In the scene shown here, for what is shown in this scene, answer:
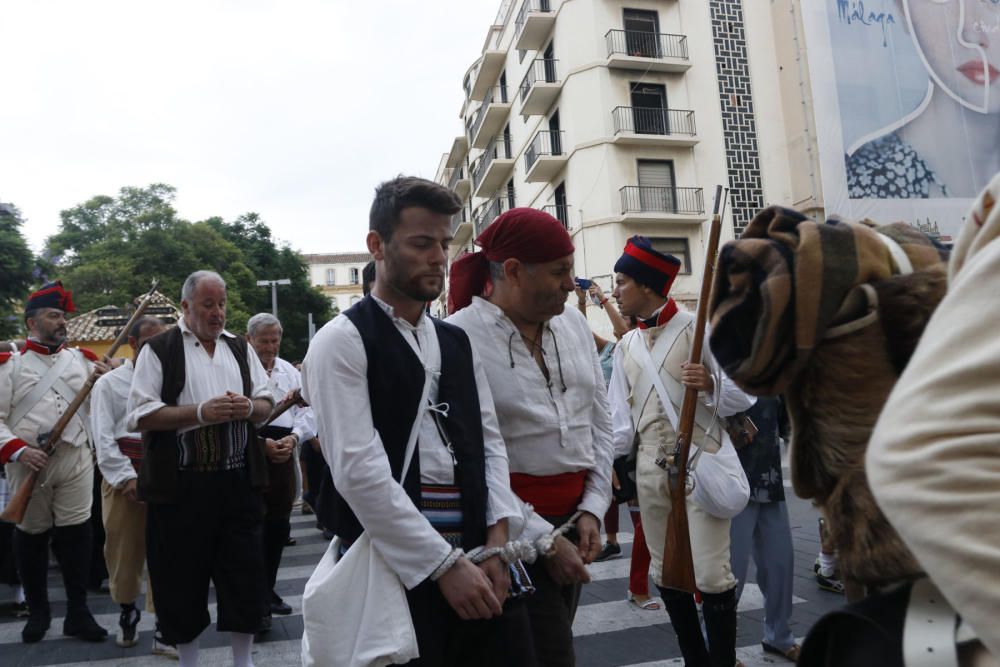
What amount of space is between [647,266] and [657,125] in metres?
23.8

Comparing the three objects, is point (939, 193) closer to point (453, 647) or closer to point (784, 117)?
point (784, 117)

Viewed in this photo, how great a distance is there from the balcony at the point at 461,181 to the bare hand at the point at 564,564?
38399 mm

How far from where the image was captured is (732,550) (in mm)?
4020

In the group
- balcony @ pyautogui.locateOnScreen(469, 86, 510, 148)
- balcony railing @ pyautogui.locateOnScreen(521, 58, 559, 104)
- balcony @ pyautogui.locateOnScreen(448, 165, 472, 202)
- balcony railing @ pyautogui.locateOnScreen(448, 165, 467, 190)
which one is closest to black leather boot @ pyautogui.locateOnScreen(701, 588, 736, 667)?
balcony railing @ pyautogui.locateOnScreen(521, 58, 559, 104)

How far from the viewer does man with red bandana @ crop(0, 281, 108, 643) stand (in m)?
5.01

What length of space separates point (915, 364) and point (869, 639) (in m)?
0.41

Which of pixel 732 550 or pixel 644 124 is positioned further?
pixel 644 124

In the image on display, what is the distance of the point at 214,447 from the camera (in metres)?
3.95

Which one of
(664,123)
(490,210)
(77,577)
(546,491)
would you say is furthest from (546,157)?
(546,491)

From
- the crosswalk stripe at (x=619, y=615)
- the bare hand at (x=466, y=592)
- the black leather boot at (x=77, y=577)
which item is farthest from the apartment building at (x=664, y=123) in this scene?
the bare hand at (x=466, y=592)

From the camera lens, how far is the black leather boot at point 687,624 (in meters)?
3.45

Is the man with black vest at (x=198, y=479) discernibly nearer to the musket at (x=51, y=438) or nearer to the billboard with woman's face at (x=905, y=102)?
the musket at (x=51, y=438)

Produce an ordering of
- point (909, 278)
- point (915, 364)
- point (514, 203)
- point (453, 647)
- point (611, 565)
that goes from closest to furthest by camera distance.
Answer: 1. point (915, 364)
2. point (909, 278)
3. point (453, 647)
4. point (611, 565)
5. point (514, 203)

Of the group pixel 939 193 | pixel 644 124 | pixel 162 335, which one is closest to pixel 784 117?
pixel 644 124
